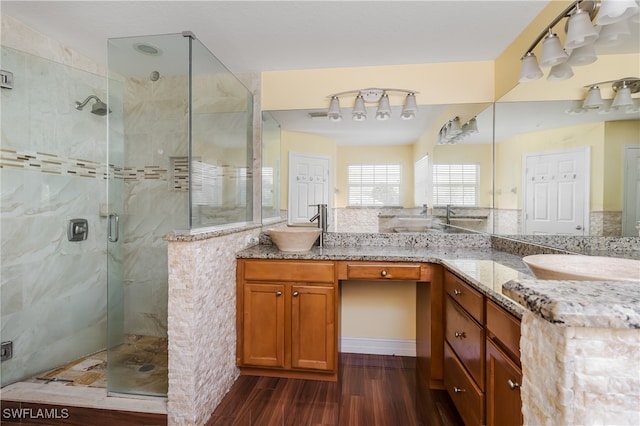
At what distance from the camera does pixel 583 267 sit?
1088 millimetres

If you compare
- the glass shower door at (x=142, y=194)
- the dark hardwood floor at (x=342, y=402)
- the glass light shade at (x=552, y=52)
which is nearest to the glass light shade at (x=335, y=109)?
the glass shower door at (x=142, y=194)

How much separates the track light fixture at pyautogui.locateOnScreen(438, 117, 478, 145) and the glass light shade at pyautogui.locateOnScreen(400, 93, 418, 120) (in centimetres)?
27

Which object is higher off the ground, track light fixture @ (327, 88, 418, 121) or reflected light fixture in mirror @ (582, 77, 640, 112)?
track light fixture @ (327, 88, 418, 121)

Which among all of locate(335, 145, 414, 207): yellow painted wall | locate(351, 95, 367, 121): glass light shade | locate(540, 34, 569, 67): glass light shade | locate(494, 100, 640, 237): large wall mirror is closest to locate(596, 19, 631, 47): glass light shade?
locate(540, 34, 569, 67): glass light shade

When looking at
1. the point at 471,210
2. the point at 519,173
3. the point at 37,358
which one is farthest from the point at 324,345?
the point at 37,358

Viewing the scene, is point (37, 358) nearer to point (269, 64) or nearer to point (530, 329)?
point (269, 64)

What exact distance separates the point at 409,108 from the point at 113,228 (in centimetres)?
226

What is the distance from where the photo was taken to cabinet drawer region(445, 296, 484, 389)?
4.32 ft

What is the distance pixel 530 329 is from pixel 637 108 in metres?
1.40

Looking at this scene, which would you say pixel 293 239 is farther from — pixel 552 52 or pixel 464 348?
pixel 552 52

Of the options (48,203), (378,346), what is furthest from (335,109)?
(48,203)

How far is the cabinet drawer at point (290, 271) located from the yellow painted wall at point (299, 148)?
0.67 metres

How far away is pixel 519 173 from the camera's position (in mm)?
1944

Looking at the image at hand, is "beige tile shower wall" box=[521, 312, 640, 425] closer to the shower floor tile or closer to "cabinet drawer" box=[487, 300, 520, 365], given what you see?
"cabinet drawer" box=[487, 300, 520, 365]
